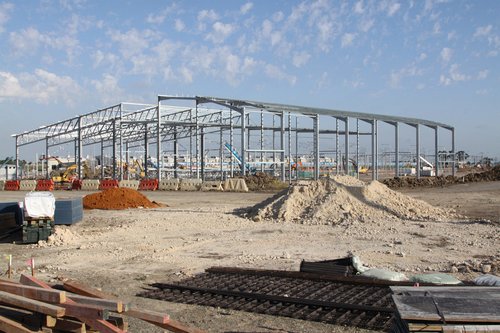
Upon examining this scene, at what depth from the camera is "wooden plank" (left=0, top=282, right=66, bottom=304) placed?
19.0ft

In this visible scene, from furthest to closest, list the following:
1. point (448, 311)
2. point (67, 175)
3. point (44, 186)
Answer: point (67, 175)
point (44, 186)
point (448, 311)

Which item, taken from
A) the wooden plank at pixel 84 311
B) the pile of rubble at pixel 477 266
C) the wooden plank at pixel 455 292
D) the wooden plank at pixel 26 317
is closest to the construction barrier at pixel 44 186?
the pile of rubble at pixel 477 266

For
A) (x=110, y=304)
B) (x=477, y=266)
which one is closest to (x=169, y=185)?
(x=477, y=266)

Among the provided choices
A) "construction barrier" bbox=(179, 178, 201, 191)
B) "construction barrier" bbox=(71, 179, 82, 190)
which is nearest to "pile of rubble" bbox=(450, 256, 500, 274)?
"construction barrier" bbox=(179, 178, 201, 191)

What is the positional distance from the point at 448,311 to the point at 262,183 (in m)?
38.2

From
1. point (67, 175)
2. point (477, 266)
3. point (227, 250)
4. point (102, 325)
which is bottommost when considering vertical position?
point (227, 250)

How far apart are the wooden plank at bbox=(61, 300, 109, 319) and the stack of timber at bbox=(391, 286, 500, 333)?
2.93 metres

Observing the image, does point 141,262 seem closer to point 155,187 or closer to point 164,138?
point 155,187

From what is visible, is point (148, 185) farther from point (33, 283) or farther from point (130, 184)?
point (33, 283)

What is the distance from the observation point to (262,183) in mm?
42656

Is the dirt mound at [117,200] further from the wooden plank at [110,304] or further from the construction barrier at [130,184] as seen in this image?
the wooden plank at [110,304]

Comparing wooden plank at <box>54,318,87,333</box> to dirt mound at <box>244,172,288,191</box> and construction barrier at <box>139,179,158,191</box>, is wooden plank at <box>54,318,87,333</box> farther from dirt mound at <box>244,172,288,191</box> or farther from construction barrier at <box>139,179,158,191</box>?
construction barrier at <box>139,179,158,191</box>

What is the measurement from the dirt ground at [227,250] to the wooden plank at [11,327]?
5.55 ft

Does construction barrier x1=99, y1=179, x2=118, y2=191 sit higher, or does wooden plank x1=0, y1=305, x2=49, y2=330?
construction barrier x1=99, y1=179, x2=118, y2=191
